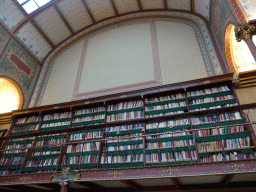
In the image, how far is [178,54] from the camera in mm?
5496

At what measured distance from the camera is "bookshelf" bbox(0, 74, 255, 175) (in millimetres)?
3430

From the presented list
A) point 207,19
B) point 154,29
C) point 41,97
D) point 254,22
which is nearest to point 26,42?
point 41,97

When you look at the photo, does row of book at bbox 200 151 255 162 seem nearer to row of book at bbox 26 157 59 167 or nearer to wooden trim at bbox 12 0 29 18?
row of book at bbox 26 157 59 167

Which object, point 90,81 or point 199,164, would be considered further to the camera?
point 90,81

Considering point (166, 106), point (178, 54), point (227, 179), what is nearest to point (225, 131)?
point (227, 179)

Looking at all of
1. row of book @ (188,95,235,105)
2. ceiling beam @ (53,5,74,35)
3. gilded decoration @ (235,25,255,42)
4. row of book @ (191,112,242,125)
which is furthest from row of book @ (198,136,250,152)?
ceiling beam @ (53,5,74,35)

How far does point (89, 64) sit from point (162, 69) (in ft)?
8.09

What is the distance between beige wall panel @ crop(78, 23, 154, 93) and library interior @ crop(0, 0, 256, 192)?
37mm

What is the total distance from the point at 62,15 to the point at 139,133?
5070 millimetres

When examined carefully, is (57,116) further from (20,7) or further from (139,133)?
(20,7)

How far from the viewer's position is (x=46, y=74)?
6.99 meters

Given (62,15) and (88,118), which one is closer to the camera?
(88,118)

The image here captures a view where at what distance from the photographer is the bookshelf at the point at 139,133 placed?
343 centimetres

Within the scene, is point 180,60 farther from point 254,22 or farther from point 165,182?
point 165,182
